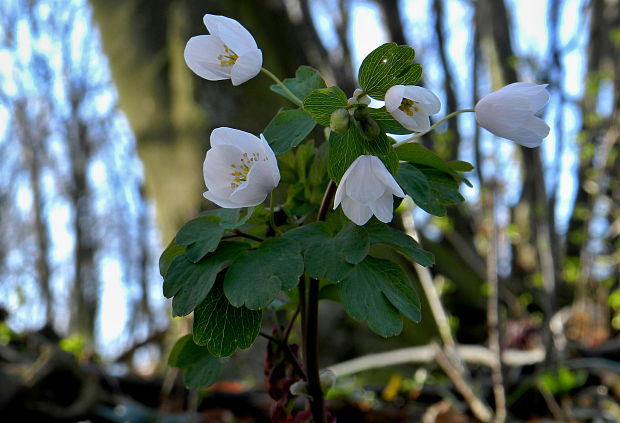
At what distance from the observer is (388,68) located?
694mm

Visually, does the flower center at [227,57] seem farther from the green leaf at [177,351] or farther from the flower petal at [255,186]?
the green leaf at [177,351]

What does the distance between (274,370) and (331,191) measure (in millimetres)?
296

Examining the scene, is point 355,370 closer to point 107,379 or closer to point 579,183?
point 107,379

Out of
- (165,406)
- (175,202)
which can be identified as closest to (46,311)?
(175,202)

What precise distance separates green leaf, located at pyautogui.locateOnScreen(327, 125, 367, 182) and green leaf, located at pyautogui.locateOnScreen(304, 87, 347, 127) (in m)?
0.03

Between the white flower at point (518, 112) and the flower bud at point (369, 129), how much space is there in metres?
Answer: 0.17

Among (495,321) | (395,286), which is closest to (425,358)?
(495,321)

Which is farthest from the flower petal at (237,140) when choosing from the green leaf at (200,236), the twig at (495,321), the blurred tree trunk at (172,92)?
the blurred tree trunk at (172,92)

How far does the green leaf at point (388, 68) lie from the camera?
2.25ft

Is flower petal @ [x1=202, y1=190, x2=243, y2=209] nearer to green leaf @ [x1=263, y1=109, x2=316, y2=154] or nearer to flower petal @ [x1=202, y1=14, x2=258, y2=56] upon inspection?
green leaf @ [x1=263, y1=109, x2=316, y2=154]

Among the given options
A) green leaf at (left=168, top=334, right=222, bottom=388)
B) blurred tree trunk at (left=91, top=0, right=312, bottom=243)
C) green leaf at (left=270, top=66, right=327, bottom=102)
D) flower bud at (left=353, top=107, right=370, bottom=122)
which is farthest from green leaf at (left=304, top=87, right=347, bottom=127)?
blurred tree trunk at (left=91, top=0, right=312, bottom=243)

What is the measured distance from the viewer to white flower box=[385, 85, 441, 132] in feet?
2.18

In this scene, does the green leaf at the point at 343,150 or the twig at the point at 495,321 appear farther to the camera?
the twig at the point at 495,321

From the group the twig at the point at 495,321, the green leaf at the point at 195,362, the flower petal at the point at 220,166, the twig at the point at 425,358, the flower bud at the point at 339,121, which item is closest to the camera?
the flower bud at the point at 339,121
